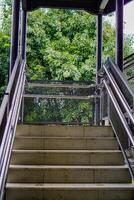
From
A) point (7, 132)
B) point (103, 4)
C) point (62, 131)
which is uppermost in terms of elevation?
point (103, 4)

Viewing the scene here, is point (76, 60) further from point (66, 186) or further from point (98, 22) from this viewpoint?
point (66, 186)

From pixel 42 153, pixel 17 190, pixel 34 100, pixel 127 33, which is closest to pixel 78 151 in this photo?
pixel 42 153

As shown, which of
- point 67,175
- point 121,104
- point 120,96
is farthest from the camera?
point 121,104

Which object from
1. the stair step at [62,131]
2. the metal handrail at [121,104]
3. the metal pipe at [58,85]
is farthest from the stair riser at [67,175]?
the metal pipe at [58,85]

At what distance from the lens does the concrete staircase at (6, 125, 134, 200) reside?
3416 mm

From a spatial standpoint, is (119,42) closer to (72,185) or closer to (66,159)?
(66,159)

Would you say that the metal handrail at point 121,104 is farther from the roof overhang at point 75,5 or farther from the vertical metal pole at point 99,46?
the roof overhang at point 75,5

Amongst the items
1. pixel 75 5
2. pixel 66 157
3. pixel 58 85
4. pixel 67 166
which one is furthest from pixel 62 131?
pixel 75 5

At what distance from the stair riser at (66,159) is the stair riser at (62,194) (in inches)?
25.0

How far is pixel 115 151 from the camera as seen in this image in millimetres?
4246

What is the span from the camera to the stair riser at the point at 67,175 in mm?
3705

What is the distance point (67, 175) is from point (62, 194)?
1.24 ft

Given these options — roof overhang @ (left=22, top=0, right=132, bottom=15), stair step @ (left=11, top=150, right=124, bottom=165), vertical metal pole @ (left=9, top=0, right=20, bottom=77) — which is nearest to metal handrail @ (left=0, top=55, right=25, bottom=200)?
stair step @ (left=11, top=150, right=124, bottom=165)

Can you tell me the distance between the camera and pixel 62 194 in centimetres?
340
